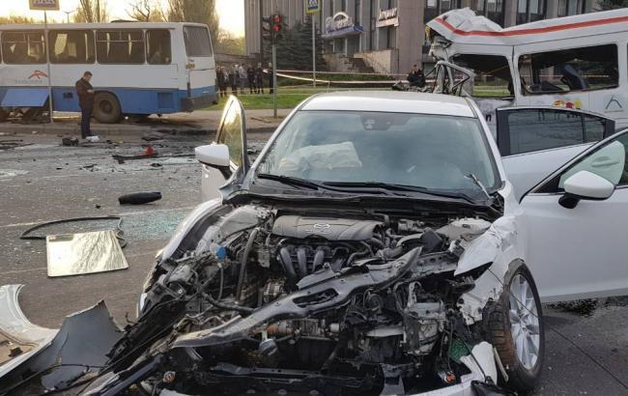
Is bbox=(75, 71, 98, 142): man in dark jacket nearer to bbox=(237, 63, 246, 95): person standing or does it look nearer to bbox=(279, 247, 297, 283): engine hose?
Result: bbox=(279, 247, 297, 283): engine hose

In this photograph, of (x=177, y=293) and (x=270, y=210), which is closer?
(x=177, y=293)

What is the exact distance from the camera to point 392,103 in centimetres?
462

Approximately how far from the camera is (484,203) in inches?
137

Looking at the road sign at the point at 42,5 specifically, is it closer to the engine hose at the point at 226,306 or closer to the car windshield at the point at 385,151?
the car windshield at the point at 385,151

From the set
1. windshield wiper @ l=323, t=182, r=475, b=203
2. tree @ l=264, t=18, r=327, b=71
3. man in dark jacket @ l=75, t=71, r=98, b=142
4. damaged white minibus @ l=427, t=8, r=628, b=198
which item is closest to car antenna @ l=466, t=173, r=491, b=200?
windshield wiper @ l=323, t=182, r=475, b=203

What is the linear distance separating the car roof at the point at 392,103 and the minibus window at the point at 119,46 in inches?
600

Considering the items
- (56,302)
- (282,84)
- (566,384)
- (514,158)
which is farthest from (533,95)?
(282,84)

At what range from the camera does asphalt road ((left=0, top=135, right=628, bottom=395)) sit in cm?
409

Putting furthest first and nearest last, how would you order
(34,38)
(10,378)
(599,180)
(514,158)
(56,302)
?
(34,38), (514,158), (56,302), (599,180), (10,378)

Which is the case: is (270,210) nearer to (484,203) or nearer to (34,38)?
(484,203)

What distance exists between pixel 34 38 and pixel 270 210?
60.7 ft

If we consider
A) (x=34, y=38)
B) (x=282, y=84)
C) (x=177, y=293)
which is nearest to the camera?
(x=177, y=293)

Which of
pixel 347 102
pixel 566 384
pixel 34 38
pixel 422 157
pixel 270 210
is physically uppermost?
pixel 34 38

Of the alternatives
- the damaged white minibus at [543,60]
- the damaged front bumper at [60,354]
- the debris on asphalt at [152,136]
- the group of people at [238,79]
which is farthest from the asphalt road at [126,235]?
the group of people at [238,79]
